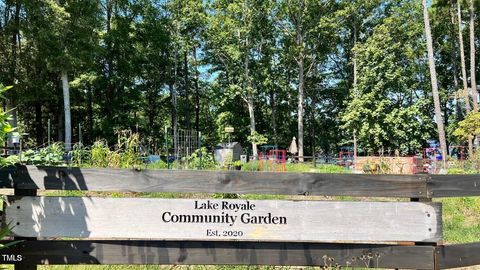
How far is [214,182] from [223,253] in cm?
55

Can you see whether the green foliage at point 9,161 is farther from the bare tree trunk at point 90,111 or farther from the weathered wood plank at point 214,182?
the bare tree trunk at point 90,111

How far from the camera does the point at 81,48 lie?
105 feet

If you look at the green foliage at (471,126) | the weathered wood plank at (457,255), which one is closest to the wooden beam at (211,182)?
the weathered wood plank at (457,255)

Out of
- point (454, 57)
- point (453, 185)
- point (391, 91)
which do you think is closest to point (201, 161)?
point (453, 185)

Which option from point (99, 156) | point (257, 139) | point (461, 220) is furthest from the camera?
point (257, 139)

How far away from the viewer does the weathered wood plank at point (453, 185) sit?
3.77 meters

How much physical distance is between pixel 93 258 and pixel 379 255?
87.7 inches

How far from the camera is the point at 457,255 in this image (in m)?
3.83

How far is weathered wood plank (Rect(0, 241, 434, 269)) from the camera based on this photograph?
3.56 m

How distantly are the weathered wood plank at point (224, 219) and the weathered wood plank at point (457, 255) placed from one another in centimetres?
16

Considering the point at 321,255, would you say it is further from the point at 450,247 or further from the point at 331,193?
the point at 450,247

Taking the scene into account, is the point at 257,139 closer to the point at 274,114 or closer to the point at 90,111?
the point at 274,114

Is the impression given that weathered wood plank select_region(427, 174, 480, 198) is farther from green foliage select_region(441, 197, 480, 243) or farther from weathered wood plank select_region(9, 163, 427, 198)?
green foliage select_region(441, 197, 480, 243)

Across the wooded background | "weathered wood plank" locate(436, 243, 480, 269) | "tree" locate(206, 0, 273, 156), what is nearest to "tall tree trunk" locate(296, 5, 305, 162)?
the wooded background
